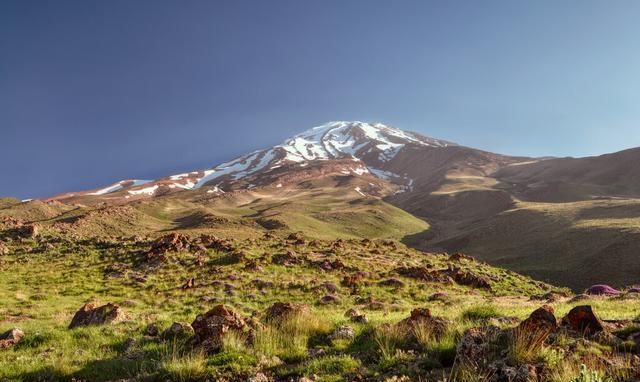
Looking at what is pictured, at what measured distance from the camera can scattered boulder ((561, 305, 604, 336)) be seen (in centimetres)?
916

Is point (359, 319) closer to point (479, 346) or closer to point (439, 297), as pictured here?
point (479, 346)

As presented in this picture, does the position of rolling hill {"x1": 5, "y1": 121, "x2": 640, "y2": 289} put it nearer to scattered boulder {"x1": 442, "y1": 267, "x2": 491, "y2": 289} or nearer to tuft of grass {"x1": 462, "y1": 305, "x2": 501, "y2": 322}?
scattered boulder {"x1": 442, "y1": 267, "x2": 491, "y2": 289}

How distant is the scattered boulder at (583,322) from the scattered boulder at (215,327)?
781cm

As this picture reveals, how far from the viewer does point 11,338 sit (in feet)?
40.7

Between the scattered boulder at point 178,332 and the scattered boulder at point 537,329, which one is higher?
the scattered boulder at point 537,329

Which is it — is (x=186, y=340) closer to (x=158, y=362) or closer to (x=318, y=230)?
(x=158, y=362)

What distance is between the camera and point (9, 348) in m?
11.6

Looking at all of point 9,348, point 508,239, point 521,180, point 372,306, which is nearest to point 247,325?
point 9,348

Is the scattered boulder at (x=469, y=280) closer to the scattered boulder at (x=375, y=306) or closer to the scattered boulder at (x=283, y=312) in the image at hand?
the scattered boulder at (x=375, y=306)

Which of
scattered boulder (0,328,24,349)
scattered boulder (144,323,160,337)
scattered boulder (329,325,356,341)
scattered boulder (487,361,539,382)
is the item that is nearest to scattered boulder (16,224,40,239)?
scattered boulder (0,328,24,349)

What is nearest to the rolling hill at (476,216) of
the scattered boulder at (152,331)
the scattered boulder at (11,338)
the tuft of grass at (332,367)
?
the tuft of grass at (332,367)

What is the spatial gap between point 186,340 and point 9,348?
5.33m

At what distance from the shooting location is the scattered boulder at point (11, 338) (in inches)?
469

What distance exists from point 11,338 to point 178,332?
539 centimetres
